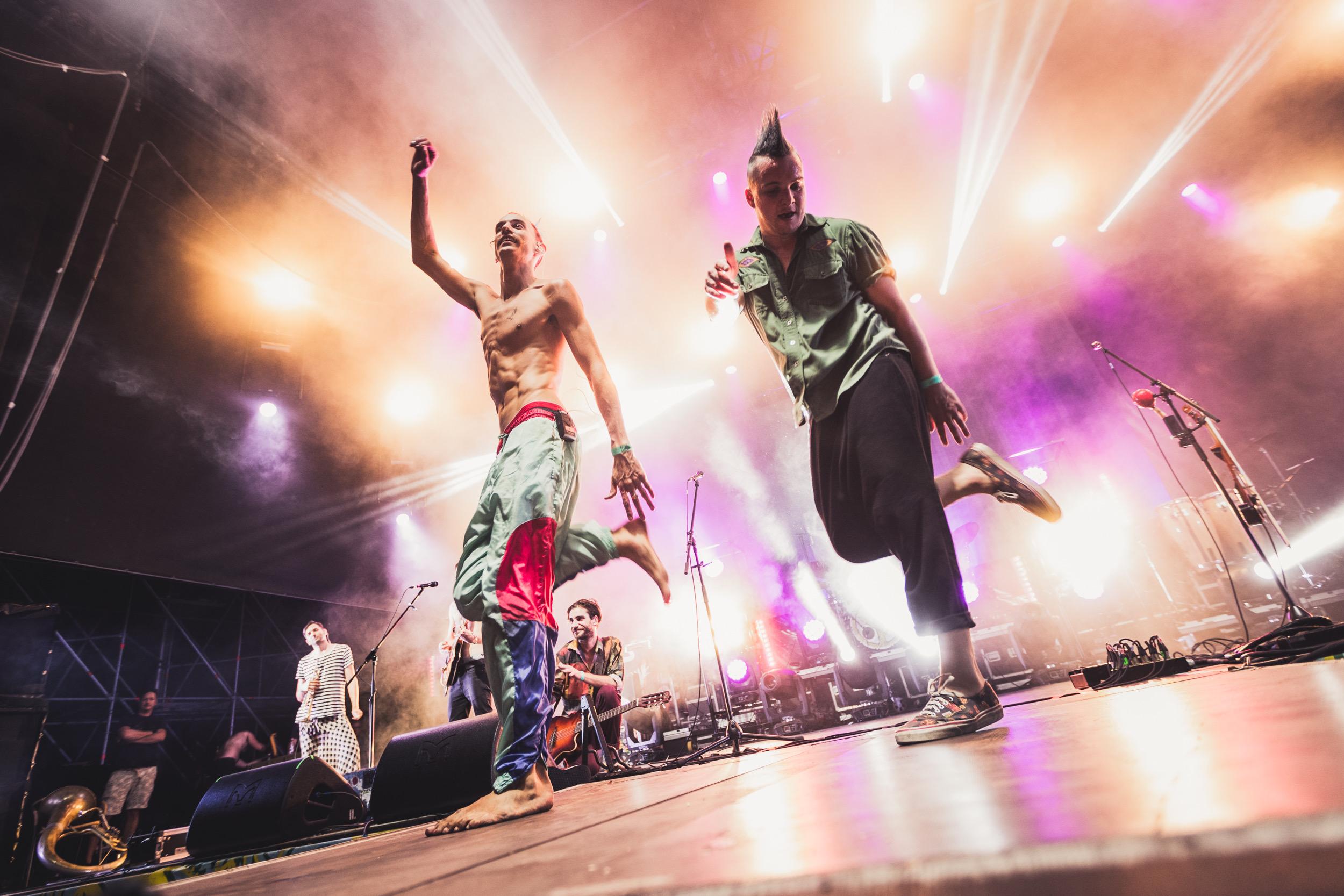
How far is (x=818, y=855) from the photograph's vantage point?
0.40m

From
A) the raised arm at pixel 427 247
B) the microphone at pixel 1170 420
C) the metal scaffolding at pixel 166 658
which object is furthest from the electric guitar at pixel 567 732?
the metal scaffolding at pixel 166 658

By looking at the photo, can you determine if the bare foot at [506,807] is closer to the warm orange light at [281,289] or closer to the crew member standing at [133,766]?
the warm orange light at [281,289]

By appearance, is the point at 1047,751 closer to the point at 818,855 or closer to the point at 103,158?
the point at 818,855

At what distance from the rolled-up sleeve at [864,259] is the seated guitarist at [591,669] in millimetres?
4168

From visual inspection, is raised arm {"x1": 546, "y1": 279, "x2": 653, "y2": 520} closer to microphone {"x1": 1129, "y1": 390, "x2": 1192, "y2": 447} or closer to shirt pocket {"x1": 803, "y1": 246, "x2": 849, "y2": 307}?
shirt pocket {"x1": 803, "y1": 246, "x2": 849, "y2": 307}

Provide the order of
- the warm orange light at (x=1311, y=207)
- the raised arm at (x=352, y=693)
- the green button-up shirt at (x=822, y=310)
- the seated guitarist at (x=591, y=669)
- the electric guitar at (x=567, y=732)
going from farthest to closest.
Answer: the warm orange light at (x=1311, y=207) < the raised arm at (x=352, y=693) < the seated guitarist at (x=591, y=669) < the electric guitar at (x=567, y=732) < the green button-up shirt at (x=822, y=310)

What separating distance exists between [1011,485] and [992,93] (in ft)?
25.0

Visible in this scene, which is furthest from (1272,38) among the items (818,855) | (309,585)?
(309,585)

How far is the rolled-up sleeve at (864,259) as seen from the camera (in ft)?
6.38

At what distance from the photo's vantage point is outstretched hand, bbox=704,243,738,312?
7.09 feet

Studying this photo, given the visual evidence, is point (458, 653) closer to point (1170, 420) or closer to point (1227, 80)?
point (1170, 420)

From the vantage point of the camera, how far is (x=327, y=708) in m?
5.40

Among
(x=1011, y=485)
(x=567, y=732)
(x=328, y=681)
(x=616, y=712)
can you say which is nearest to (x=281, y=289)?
(x=328, y=681)

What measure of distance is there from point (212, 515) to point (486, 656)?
7044 millimetres
